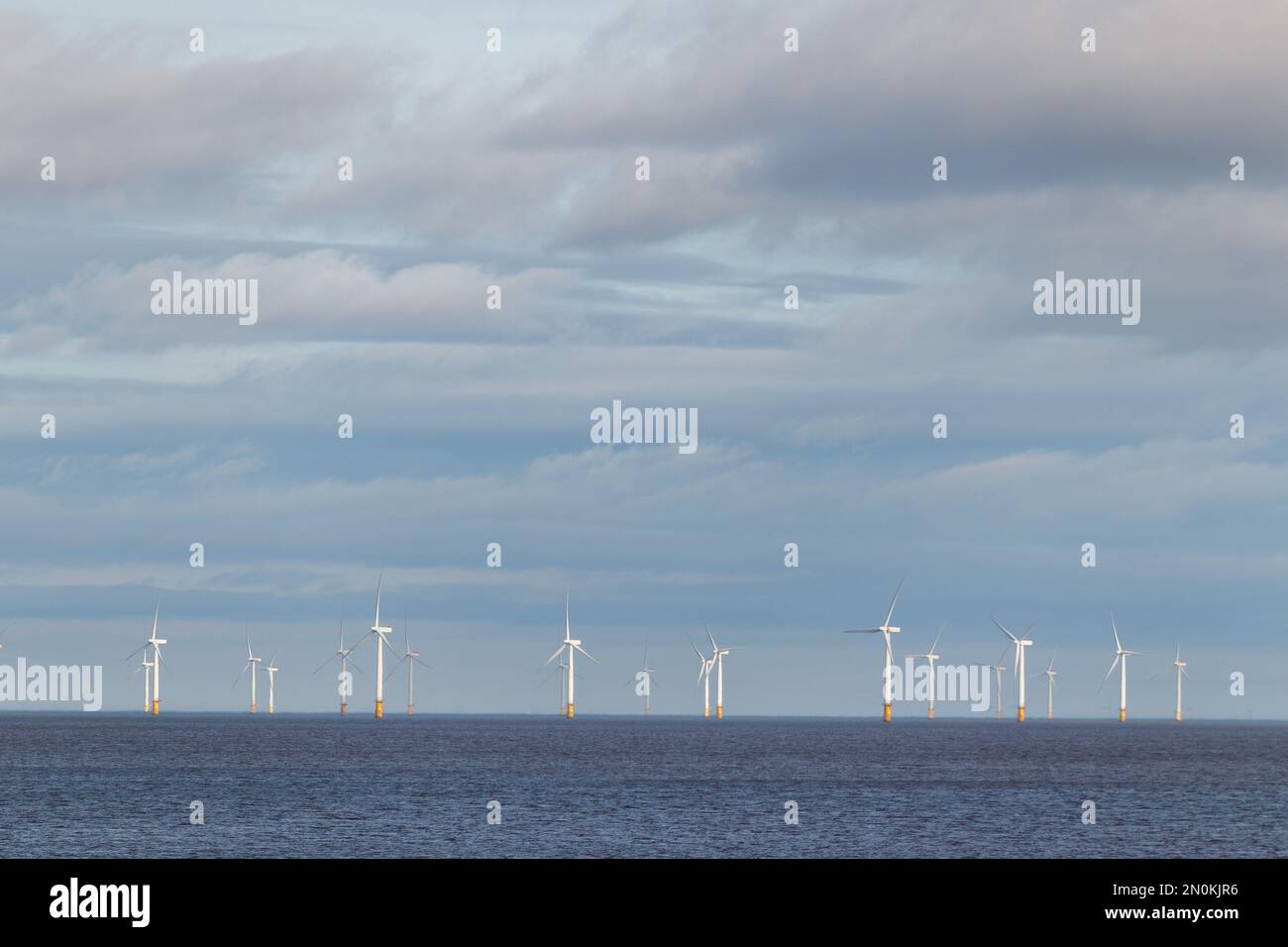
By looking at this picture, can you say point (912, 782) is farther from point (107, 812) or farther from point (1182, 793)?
point (107, 812)

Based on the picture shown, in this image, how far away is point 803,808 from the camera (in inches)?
4899

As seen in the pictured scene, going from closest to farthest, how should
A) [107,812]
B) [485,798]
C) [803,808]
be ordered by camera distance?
[107,812], [803,808], [485,798]

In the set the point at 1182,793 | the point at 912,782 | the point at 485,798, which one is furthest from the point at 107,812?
the point at 1182,793
